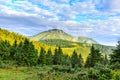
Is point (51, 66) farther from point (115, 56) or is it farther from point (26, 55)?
point (115, 56)

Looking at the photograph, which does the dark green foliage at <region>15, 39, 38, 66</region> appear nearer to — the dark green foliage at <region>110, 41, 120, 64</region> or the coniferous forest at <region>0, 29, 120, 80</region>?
the coniferous forest at <region>0, 29, 120, 80</region>

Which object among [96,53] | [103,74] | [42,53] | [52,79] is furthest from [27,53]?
[103,74]

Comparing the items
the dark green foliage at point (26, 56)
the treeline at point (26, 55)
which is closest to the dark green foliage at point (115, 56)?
the treeline at point (26, 55)

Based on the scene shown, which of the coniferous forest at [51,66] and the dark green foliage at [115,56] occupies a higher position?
the dark green foliage at [115,56]

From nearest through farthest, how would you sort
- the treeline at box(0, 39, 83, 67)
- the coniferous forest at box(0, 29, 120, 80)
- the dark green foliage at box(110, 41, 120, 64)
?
1. the coniferous forest at box(0, 29, 120, 80)
2. the dark green foliage at box(110, 41, 120, 64)
3. the treeline at box(0, 39, 83, 67)

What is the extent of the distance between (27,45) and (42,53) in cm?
1662

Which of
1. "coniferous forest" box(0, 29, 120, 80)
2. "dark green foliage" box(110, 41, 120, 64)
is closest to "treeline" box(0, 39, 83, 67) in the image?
"coniferous forest" box(0, 29, 120, 80)

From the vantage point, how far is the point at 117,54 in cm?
3488

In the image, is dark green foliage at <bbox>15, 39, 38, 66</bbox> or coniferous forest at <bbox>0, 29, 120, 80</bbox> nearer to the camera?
coniferous forest at <bbox>0, 29, 120, 80</bbox>

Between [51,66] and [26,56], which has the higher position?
[26,56]

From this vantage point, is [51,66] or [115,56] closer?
[115,56]

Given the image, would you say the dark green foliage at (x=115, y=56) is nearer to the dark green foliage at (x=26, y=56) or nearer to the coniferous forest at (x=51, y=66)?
the coniferous forest at (x=51, y=66)

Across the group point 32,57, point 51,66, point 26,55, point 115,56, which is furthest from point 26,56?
point 115,56

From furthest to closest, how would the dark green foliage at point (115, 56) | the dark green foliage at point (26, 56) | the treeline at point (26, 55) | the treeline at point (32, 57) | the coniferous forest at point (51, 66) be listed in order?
the treeline at point (26, 55), the dark green foliage at point (26, 56), the treeline at point (32, 57), the dark green foliage at point (115, 56), the coniferous forest at point (51, 66)
